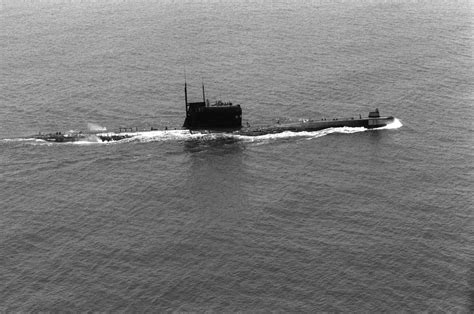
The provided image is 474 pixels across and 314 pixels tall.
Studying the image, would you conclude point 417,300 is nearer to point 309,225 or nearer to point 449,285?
point 449,285

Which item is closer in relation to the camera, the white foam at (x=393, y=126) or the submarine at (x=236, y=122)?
the submarine at (x=236, y=122)

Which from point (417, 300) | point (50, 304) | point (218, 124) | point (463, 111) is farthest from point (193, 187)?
point (463, 111)

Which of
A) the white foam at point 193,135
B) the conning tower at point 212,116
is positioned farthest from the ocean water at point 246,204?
the conning tower at point 212,116

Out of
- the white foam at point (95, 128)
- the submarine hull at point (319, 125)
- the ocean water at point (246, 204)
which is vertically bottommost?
the ocean water at point (246, 204)

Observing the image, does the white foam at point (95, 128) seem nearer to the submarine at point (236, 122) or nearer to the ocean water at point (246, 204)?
the ocean water at point (246, 204)

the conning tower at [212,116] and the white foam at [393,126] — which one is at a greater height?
the conning tower at [212,116]
